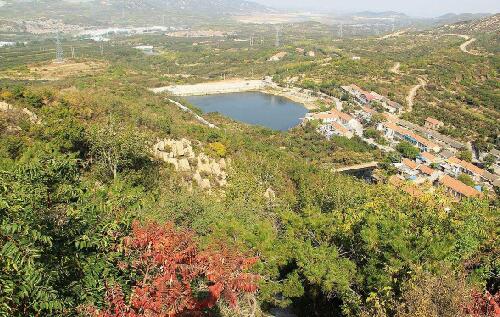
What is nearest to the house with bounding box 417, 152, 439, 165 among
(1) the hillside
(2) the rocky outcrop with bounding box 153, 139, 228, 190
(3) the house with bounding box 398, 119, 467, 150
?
(3) the house with bounding box 398, 119, 467, 150

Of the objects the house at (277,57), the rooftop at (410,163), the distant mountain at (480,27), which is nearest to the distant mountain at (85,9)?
the house at (277,57)

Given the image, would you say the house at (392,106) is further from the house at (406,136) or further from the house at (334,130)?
the house at (334,130)

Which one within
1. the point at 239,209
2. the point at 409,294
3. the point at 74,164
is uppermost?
the point at 74,164

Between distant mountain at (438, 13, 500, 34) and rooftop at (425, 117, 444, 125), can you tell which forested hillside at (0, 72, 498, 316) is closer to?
rooftop at (425, 117, 444, 125)

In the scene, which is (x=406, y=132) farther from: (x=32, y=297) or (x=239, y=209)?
(x=32, y=297)

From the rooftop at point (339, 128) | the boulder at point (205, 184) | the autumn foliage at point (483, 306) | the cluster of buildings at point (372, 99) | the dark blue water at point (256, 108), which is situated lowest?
the dark blue water at point (256, 108)

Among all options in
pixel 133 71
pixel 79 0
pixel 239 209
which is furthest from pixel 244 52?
pixel 79 0
